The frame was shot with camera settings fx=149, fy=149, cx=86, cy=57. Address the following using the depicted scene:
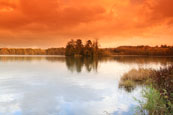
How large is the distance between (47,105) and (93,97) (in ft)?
9.43

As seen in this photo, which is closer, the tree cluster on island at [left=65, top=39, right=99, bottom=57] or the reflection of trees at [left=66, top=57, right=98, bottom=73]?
the reflection of trees at [left=66, top=57, right=98, bottom=73]

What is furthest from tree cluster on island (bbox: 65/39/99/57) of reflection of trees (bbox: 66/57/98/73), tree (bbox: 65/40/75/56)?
reflection of trees (bbox: 66/57/98/73)

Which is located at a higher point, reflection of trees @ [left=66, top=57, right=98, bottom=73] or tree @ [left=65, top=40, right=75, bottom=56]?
tree @ [left=65, top=40, right=75, bottom=56]

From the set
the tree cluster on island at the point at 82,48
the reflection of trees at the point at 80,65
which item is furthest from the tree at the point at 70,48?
the reflection of trees at the point at 80,65

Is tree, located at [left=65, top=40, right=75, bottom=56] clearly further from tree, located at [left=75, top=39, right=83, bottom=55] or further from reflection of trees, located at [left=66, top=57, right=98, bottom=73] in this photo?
reflection of trees, located at [left=66, top=57, right=98, bottom=73]

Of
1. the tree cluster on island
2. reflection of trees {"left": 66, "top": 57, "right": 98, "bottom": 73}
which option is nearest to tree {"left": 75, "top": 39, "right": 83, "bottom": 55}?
the tree cluster on island

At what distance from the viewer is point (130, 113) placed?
21.2 feet

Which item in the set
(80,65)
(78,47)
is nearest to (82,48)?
(78,47)

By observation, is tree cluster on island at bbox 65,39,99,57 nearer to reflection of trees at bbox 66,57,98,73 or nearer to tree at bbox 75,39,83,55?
tree at bbox 75,39,83,55

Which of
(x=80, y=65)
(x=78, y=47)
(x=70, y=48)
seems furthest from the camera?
(x=70, y=48)

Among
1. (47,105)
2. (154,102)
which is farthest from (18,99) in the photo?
(154,102)

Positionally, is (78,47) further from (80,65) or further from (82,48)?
(80,65)

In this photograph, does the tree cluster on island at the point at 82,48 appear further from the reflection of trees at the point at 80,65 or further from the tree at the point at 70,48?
the reflection of trees at the point at 80,65

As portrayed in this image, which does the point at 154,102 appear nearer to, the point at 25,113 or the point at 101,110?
the point at 101,110
